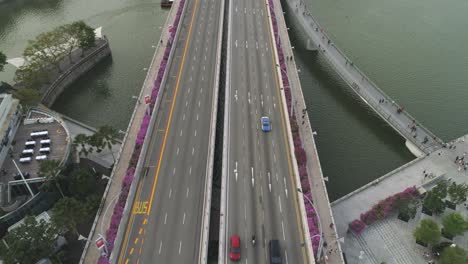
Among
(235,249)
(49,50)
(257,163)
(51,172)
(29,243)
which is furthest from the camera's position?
(49,50)

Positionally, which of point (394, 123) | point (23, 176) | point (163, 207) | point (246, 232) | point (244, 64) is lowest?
point (246, 232)

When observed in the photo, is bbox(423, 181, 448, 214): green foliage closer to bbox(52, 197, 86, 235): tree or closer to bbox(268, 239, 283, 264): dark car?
bbox(268, 239, 283, 264): dark car

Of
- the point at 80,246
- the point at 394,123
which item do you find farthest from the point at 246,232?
the point at 394,123

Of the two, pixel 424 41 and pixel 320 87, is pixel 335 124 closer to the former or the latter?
pixel 320 87

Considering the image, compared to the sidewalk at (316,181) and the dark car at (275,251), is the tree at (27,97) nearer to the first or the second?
the sidewalk at (316,181)

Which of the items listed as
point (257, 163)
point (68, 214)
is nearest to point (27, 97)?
point (68, 214)

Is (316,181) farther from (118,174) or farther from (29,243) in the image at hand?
(29,243)

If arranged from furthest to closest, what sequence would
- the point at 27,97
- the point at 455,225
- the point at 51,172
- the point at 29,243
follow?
the point at 27,97, the point at 51,172, the point at 455,225, the point at 29,243
